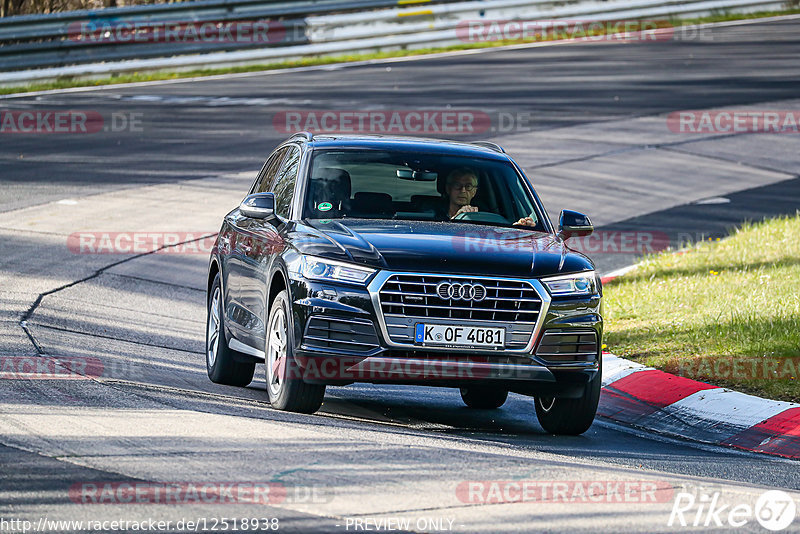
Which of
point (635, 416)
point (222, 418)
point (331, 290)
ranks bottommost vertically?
point (635, 416)

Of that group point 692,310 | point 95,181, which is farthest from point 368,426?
point 95,181

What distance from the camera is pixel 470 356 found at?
7867mm

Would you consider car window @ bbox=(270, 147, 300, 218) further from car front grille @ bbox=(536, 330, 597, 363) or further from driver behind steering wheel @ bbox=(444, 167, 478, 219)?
car front grille @ bbox=(536, 330, 597, 363)

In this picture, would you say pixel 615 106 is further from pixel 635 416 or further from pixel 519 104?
pixel 635 416

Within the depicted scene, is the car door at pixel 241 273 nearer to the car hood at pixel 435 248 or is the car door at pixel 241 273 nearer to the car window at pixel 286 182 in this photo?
the car window at pixel 286 182

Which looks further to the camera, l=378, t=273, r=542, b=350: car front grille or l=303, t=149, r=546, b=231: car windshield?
l=303, t=149, r=546, b=231: car windshield

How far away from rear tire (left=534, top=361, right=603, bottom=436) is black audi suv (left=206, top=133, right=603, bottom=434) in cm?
1

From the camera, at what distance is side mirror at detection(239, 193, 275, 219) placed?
8.92 meters

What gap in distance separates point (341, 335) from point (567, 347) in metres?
1.37

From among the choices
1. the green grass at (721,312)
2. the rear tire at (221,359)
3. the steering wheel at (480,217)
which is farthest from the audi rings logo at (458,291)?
the green grass at (721,312)

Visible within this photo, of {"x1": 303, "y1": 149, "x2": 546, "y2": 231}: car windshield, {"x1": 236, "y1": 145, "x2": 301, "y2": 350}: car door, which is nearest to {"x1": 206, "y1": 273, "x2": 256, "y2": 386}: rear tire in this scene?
{"x1": 236, "y1": 145, "x2": 301, "y2": 350}: car door

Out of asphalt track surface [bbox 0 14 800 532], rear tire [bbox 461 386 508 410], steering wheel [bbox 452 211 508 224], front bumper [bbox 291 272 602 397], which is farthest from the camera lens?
rear tire [bbox 461 386 508 410]

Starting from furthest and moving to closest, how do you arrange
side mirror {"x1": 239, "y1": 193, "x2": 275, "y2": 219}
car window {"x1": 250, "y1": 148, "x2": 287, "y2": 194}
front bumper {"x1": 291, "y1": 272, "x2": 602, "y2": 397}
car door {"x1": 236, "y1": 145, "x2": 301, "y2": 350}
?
car window {"x1": 250, "y1": 148, "x2": 287, "y2": 194} < side mirror {"x1": 239, "y1": 193, "x2": 275, "y2": 219} < car door {"x1": 236, "y1": 145, "x2": 301, "y2": 350} < front bumper {"x1": 291, "y1": 272, "x2": 602, "y2": 397}

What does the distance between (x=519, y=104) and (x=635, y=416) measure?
644 inches
